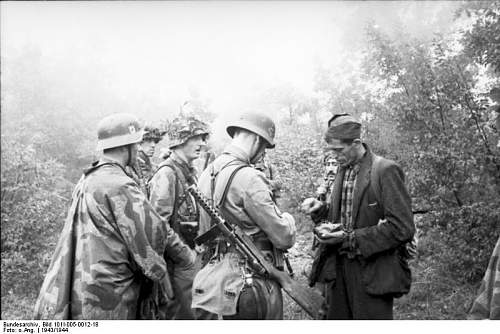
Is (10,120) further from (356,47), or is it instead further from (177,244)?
(177,244)

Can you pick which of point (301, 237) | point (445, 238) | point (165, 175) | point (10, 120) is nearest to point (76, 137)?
point (10, 120)

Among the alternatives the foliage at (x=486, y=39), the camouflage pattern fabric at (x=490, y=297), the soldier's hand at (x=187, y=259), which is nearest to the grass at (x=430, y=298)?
the soldier's hand at (x=187, y=259)

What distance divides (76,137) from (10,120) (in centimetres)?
228

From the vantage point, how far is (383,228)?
329 cm

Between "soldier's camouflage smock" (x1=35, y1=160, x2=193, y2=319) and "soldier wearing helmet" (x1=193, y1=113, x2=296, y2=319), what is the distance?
0.46m

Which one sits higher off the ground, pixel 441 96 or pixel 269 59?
pixel 269 59

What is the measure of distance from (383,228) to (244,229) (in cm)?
104

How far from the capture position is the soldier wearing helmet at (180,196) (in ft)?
14.7

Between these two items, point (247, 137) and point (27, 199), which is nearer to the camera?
point (247, 137)

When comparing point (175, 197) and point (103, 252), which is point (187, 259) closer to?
point (175, 197)

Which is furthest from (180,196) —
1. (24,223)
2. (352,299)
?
(24,223)

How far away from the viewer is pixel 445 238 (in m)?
5.34

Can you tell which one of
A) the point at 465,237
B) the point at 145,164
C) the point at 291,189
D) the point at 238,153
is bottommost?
the point at 465,237

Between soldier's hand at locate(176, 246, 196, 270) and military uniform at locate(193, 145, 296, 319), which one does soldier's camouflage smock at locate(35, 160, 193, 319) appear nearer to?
military uniform at locate(193, 145, 296, 319)
